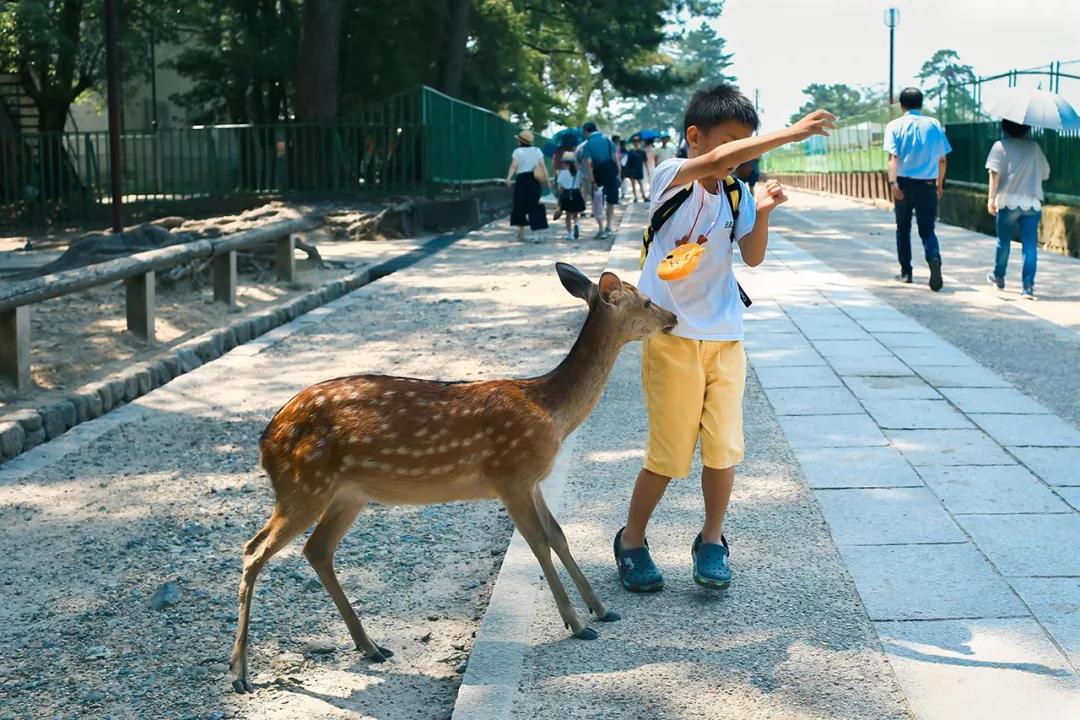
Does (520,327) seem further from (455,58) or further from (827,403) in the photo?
(455,58)

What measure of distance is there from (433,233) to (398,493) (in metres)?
19.0

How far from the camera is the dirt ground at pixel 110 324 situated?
8805mm

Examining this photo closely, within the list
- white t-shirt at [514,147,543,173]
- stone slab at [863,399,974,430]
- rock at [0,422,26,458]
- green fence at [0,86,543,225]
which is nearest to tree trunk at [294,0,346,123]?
green fence at [0,86,543,225]

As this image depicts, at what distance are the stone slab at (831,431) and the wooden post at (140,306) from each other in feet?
17.0

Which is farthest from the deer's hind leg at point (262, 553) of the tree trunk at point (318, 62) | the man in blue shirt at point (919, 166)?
the tree trunk at point (318, 62)

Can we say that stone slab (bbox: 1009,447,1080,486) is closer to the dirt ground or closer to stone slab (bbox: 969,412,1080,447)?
stone slab (bbox: 969,412,1080,447)

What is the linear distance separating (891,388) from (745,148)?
4.45m

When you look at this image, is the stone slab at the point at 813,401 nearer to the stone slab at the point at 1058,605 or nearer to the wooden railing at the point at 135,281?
the stone slab at the point at 1058,605

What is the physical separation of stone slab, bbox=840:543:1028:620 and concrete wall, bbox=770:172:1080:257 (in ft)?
41.8

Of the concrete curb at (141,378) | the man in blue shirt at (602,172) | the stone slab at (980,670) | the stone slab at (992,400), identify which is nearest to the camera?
the stone slab at (980,670)

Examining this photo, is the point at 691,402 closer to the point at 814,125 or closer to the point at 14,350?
the point at 814,125

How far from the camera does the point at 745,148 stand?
400 centimetres

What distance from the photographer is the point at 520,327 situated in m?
11.1

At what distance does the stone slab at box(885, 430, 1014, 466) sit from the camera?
629 cm
